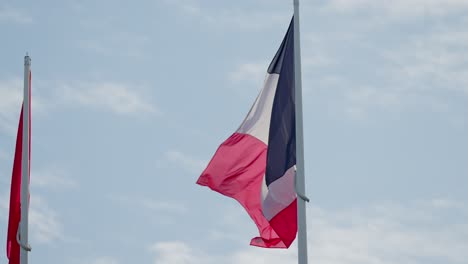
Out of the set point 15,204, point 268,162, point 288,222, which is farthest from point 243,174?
point 15,204

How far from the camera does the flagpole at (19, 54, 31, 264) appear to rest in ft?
97.4

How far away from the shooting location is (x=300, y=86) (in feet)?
91.9

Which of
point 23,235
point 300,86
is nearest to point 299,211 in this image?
point 300,86

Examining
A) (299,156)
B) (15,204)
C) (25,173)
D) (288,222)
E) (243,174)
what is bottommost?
(288,222)

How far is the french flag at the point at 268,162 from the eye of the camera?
27.9 metres

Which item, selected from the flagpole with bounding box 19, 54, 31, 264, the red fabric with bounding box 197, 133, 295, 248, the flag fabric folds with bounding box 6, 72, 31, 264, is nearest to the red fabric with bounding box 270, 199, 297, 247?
the red fabric with bounding box 197, 133, 295, 248

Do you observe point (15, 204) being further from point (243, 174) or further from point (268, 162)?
point (268, 162)

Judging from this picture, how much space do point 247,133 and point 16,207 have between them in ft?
20.2

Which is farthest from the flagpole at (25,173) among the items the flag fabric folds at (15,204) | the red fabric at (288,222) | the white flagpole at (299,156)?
Answer: the white flagpole at (299,156)

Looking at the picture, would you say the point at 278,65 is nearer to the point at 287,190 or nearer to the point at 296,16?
the point at 296,16

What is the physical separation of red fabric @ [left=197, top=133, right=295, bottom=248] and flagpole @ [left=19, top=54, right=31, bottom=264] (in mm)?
4465

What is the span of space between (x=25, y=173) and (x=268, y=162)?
6.21 metres

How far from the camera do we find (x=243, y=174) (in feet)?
94.2

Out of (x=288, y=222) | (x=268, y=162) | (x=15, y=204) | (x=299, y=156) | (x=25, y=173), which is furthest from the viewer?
(x=15, y=204)
